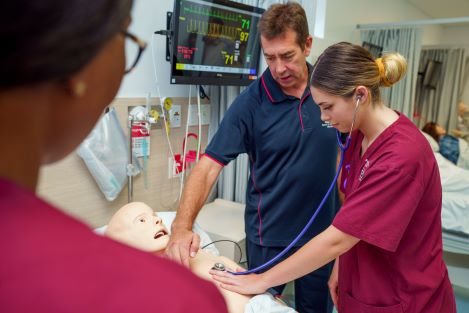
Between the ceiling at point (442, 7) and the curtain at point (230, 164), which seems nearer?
the curtain at point (230, 164)

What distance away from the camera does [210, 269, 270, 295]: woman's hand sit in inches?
51.4

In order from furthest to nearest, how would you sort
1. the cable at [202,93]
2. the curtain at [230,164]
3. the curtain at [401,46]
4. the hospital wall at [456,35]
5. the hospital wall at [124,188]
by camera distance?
the hospital wall at [456,35], the curtain at [401,46], the curtain at [230,164], the cable at [202,93], the hospital wall at [124,188]

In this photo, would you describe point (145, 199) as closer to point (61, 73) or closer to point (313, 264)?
point (313, 264)

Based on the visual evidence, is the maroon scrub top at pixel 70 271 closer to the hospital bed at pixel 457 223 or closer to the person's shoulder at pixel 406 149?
the person's shoulder at pixel 406 149

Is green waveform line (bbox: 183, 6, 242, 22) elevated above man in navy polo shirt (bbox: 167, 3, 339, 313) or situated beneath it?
elevated above

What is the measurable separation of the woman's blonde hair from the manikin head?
792 millimetres

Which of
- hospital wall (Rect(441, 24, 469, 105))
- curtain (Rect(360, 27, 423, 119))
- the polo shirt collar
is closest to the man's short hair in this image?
the polo shirt collar

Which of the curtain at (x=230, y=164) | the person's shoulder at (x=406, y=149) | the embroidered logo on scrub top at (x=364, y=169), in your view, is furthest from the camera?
the curtain at (x=230, y=164)

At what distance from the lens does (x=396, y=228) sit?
3.59ft

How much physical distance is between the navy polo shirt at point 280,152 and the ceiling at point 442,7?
14.8 feet

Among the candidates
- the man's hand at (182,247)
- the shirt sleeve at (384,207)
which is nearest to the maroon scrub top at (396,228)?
the shirt sleeve at (384,207)

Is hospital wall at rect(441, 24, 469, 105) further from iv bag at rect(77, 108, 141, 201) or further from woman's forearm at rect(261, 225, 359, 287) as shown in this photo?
woman's forearm at rect(261, 225, 359, 287)

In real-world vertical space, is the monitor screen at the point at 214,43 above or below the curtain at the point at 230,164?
above

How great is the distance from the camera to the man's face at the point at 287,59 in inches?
63.5
